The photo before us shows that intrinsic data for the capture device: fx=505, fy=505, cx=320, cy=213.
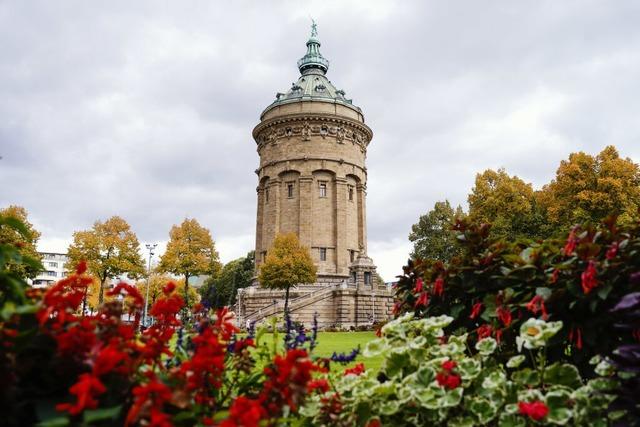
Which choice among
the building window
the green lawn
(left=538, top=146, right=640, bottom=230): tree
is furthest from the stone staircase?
(left=538, top=146, right=640, bottom=230): tree

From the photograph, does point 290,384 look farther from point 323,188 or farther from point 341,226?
point 323,188

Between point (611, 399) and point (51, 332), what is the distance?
3692 millimetres

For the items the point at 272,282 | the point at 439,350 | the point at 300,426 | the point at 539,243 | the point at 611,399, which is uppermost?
the point at 272,282

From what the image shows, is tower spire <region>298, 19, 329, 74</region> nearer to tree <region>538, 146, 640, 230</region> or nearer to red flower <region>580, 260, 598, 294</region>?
tree <region>538, 146, 640, 230</region>

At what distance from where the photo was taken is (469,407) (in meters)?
3.76

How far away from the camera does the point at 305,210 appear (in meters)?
47.0

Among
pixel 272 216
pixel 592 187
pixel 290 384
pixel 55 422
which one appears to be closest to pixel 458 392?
pixel 290 384

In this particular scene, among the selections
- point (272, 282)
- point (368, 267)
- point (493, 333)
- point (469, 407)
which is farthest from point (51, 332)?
point (368, 267)

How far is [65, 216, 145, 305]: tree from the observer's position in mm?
40625

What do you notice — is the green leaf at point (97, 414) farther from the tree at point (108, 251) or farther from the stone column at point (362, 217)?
the stone column at point (362, 217)

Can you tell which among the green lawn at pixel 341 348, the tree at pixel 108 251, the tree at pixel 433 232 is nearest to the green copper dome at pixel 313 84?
the tree at pixel 433 232

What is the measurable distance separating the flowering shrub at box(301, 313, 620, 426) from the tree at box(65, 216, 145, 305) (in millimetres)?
39958

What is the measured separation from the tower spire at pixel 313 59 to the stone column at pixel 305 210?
51.2 feet

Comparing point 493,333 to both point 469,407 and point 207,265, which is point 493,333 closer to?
point 469,407
